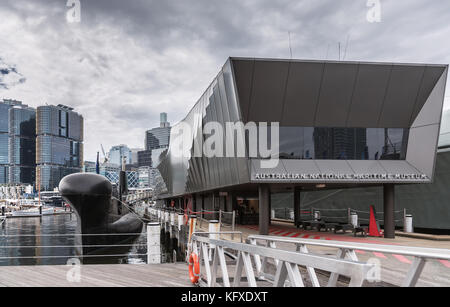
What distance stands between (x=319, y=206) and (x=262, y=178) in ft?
62.3

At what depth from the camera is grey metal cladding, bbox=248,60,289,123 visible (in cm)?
1630

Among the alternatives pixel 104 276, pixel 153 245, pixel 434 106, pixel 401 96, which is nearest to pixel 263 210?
pixel 153 245

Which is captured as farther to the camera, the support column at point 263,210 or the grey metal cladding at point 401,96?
the support column at point 263,210

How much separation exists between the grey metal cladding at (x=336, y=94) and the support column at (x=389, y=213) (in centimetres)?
415

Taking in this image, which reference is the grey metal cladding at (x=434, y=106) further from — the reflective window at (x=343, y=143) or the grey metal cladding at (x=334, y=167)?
the grey metal cladding at (x=334, y=167)

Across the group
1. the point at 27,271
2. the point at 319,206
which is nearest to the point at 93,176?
the point at 27,271

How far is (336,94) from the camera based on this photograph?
1714cm

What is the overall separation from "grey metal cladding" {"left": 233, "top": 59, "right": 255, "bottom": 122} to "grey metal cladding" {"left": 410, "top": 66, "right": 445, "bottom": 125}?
8569mm

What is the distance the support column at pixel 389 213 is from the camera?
17422 millimetres

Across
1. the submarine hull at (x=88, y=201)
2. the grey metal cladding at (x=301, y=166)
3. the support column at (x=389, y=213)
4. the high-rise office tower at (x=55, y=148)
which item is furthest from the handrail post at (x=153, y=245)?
the high-rise office tower at (x=55, y=148)
